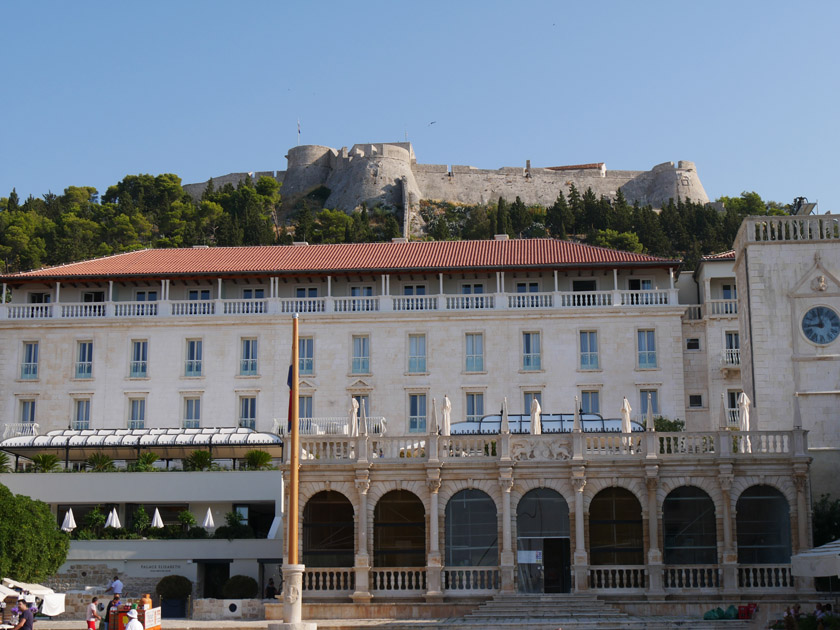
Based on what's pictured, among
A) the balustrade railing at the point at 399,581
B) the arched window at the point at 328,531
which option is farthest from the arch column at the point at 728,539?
the arched window at the point at 328,531

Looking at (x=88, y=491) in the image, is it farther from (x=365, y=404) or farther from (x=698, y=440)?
(x=698, y=440)

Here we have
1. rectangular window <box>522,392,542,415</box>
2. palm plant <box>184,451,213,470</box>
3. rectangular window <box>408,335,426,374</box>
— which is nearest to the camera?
palm plant <box>184,451,213,470</box>

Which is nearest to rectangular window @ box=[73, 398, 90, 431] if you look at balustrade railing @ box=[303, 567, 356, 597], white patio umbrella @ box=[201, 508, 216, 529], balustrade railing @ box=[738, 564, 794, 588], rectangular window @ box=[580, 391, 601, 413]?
white patio umbrella @ box=[201, 508, 216, 529]

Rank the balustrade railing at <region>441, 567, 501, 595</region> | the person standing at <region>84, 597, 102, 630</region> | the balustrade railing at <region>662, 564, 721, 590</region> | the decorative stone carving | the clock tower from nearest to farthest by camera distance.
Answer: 1. the person standing at <region>84, 597, 102, 630</region>
2. the balustrade railing at <region>662, 564, 721, 590</region>
3. the balustrade railing at <region>441, 567, 501, 595</region>
4. the decorative stone carving
5. the clock tower

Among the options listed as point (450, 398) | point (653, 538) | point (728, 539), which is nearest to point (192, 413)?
point (450, 398)

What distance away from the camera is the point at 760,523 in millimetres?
33375

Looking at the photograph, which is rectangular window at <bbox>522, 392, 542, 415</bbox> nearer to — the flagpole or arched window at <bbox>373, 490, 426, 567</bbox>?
arched window at <bbox>373, 490, 426, 567</bbox>

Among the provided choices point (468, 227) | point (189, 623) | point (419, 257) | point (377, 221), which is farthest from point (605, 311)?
point (377, 221)

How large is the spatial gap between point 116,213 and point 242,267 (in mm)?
63760

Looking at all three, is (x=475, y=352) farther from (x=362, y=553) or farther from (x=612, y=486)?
(x=362, y=553)

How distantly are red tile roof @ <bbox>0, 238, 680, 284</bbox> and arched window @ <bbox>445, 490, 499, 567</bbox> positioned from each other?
73.1 feet

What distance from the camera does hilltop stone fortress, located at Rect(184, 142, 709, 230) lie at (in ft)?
423

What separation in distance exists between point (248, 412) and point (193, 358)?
381 cm

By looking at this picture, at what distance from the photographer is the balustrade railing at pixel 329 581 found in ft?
109
